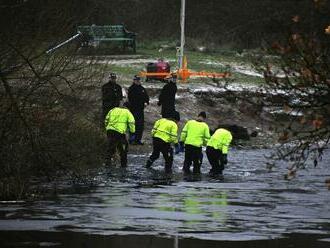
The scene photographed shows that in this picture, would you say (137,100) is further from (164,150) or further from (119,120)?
(164,150)

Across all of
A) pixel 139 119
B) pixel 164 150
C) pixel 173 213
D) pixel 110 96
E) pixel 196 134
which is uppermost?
pixel 110 96

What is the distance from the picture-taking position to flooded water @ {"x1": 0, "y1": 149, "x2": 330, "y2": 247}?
1297 cm

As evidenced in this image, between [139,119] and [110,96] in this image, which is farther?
[139,119]

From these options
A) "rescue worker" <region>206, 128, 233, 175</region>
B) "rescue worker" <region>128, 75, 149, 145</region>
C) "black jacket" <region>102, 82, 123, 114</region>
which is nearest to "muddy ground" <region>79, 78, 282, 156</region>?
"rescue worker" <region>128, 75, 149, 145</region>

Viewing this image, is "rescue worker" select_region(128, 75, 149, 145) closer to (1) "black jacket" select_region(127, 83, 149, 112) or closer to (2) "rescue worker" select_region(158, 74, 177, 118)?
(1) "black jacket" select_region(127, 83, 149, 112)

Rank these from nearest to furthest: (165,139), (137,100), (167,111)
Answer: (165,139) < (137,100) < (167,111)

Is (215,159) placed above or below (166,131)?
below

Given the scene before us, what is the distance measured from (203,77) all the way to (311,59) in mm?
31193

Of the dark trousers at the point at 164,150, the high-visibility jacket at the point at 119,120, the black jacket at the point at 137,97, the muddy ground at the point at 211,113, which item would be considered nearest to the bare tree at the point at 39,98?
the high-visibility jacket at the point at 119,120

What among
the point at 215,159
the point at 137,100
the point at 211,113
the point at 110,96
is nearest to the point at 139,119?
the point at 137,100

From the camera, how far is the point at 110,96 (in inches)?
976

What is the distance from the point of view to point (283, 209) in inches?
691

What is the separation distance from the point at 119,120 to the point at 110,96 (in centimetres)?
77

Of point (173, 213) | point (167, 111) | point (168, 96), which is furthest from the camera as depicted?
point (168, 96)
